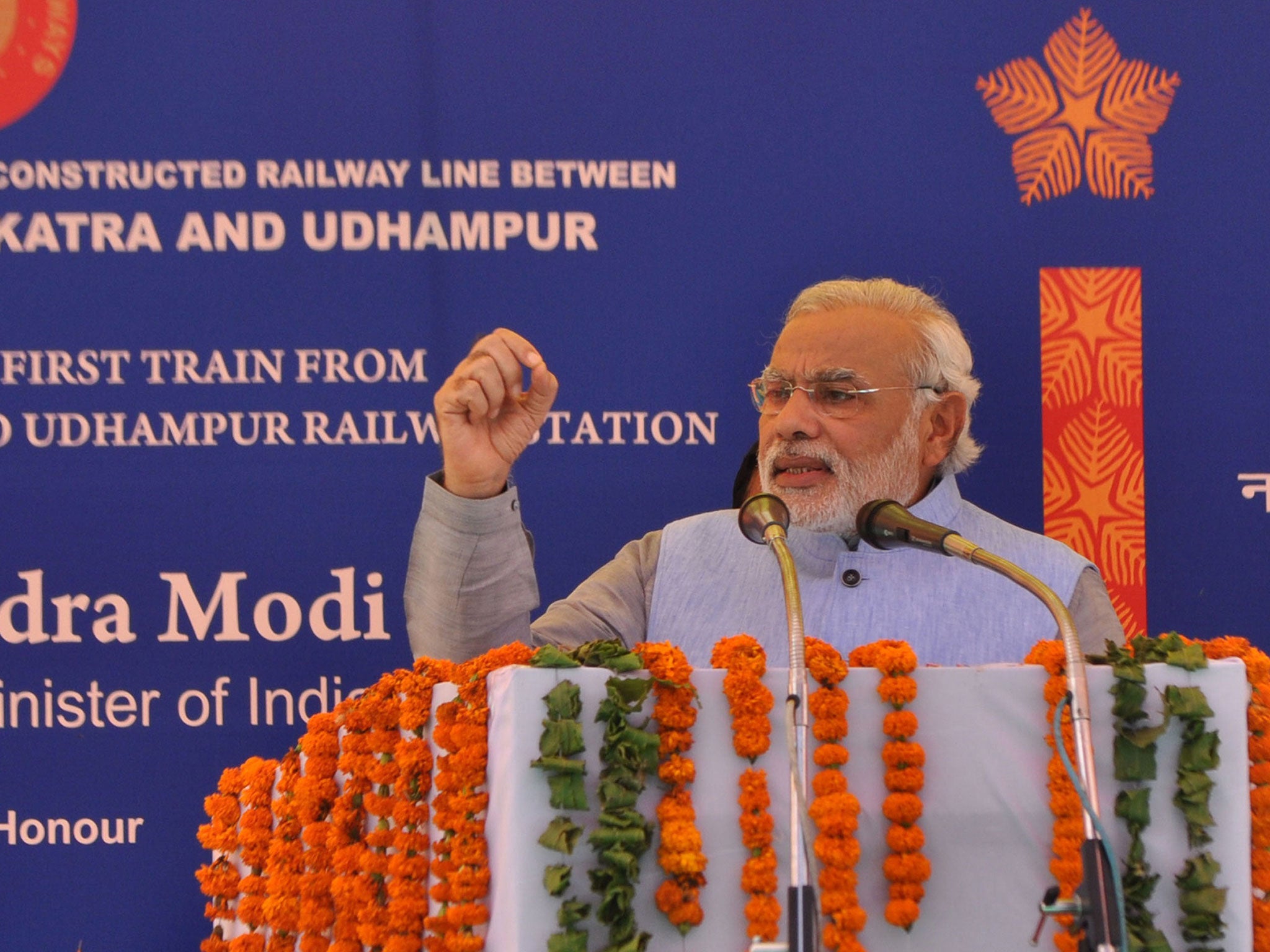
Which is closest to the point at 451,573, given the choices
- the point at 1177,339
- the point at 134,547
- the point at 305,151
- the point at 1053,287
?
the point at 134,547

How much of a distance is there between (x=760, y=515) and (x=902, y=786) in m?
0.40

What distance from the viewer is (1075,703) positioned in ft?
4.75

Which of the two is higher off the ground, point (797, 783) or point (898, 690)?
point (898, 690)

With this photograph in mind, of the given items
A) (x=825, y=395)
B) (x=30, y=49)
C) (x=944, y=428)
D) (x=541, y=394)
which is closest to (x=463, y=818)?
(x=541, y=394)

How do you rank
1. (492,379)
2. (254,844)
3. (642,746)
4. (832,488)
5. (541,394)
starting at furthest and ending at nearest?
(832,488), (541,394), (492,379), (254,844), (642,746)

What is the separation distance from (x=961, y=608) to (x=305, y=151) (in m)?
1.74

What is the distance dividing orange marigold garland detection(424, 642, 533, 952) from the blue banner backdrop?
1475mm

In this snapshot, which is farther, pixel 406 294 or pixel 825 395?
pixel 406 294

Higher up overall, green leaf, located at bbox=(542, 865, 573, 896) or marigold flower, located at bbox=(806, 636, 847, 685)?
marigold flower, located at bbox=(806, 636, 847, 685)

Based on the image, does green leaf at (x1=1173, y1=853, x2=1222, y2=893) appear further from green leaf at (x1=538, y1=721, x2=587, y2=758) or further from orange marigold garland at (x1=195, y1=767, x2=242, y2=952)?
orange marigold garland at (x1=195, y1=767, x2=242, y2=952)

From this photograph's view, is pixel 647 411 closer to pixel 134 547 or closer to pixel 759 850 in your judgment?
pixel 134 547

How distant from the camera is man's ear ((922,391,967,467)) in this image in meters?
2.82

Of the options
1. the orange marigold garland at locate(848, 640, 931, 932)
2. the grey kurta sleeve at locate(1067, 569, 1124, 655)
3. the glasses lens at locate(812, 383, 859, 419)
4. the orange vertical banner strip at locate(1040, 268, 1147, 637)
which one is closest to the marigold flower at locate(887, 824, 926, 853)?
the orange marigold garland at locate(848, 640, 931, 932)

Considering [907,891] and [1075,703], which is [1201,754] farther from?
[907,891]
